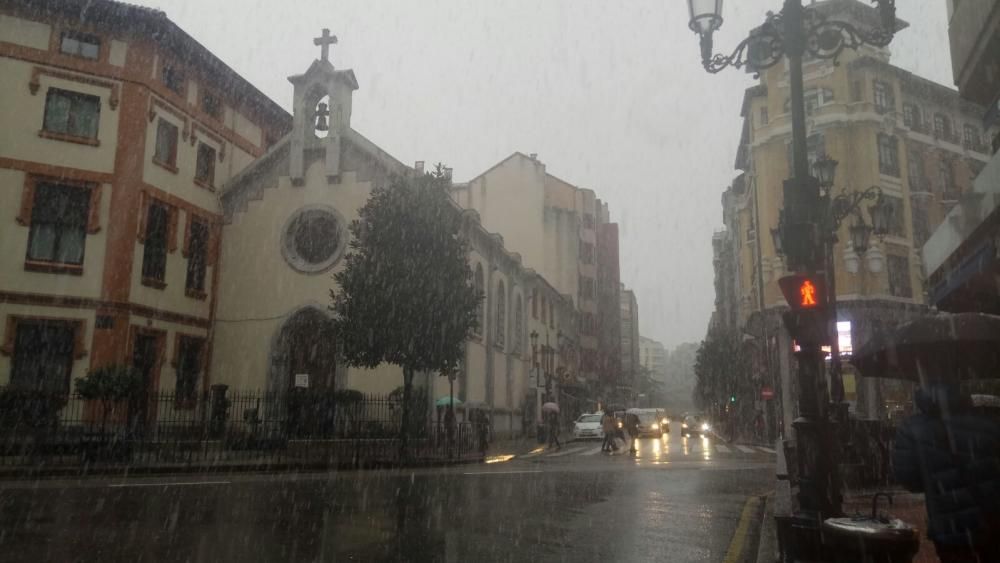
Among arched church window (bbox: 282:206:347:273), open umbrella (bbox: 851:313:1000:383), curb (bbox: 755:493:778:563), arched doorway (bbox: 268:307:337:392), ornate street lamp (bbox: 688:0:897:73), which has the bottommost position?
curb (bbox: 755:493:778:563)

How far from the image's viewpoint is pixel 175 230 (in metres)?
25.3

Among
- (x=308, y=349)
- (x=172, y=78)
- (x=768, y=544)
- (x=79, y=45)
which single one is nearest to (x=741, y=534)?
(x=768, y=544)

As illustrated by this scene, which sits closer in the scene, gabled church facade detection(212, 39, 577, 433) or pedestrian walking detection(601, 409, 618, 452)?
pedestrian walking detection(601, 409, 618, 452)

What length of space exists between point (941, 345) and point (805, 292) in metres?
1.85

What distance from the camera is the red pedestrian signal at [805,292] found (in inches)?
255

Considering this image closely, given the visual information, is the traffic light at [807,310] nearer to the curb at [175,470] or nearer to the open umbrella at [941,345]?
the open umbrella at [941,345]

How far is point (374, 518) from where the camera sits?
905cm

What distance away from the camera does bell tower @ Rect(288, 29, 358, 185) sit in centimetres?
2694

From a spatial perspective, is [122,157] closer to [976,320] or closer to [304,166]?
[304,166]

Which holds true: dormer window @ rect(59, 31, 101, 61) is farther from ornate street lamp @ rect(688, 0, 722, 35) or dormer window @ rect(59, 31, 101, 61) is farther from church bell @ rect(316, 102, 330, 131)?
ornate street lamp @ rect(688, 0, 722, 35)

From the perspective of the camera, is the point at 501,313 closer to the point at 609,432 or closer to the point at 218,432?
the point at 609,432

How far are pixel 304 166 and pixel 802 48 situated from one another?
22207 millimetres

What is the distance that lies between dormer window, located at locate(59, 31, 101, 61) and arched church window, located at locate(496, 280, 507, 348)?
1839 cm

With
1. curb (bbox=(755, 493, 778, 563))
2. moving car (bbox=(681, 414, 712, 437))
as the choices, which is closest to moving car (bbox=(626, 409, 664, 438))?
moving car (bbox=(681, 414, 712, 437))
